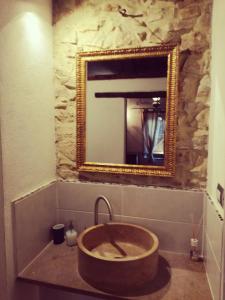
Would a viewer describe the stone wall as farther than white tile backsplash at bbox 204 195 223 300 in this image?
Yes

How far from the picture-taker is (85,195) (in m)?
1.60

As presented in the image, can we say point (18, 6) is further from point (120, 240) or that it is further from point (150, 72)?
point (120, 240)

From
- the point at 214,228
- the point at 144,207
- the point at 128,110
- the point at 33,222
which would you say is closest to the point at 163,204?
the point at 144,207

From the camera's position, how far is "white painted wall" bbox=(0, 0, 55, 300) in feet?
3.76

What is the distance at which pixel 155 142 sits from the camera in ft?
4.78

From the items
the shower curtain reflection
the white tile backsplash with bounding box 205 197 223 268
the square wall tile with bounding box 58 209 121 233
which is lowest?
the square wall tile with bounding box 58 209 121 233

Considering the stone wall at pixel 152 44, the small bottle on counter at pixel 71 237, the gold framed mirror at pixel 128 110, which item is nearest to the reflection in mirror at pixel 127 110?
the gold framed mirror at pixel 128 110

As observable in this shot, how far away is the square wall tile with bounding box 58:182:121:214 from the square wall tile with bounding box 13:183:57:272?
68 mm

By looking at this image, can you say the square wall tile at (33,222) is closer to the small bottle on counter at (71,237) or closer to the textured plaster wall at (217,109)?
the small bottle on counter at (71,237)

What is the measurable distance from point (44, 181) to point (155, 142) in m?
0.74

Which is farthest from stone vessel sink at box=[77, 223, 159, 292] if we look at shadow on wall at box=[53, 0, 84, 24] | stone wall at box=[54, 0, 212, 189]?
shadow on wall at box=[53, 0, 84, 24]

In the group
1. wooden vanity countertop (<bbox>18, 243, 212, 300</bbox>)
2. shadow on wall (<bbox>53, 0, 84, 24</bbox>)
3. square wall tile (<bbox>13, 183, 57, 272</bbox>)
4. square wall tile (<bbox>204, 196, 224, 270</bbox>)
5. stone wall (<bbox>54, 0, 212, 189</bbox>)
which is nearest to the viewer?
square wall tile (<bbox>204, 196, 224, 270</bbox>)

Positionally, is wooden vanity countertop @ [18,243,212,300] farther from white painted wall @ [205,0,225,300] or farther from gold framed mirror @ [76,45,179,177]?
gold framed mirror @ [76,45,179,177]

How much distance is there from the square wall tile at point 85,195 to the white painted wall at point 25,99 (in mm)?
145
